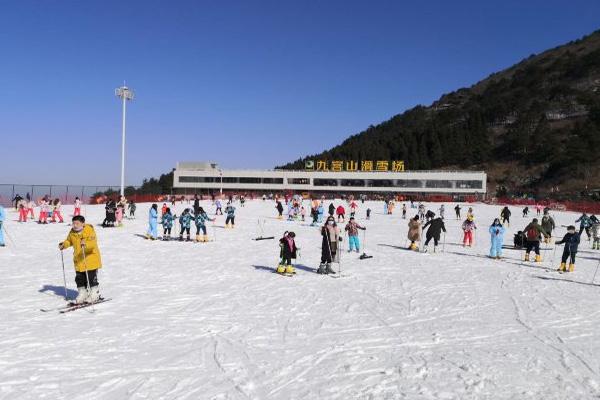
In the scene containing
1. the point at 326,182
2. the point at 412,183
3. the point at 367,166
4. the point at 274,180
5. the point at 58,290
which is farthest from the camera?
the point at 274,180

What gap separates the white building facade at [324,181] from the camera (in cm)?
9194

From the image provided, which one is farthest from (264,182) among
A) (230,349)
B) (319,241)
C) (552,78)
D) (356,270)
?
(552,78)

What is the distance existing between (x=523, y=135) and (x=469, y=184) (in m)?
39.4

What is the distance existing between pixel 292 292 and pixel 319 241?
10638mm

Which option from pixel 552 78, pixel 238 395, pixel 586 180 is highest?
pixel 552 78

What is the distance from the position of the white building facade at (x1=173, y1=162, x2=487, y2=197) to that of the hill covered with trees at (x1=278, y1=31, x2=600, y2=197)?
932cm

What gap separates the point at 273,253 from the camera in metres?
16.8

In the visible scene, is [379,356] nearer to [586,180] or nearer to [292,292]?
[292,292]

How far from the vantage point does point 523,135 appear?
120 metres

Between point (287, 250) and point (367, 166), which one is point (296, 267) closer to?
point (287, 250)

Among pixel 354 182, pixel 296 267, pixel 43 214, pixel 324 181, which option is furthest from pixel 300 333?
pixel 324 181

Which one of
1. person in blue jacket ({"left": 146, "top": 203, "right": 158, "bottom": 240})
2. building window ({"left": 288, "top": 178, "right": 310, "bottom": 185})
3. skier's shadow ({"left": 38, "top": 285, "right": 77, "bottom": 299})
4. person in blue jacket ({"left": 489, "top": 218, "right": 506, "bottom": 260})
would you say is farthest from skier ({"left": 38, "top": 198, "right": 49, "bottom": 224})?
building window ({"left": 288, "top": 178, "right": 310, "bottom": 185})

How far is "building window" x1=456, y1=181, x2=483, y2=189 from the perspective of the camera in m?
91.1

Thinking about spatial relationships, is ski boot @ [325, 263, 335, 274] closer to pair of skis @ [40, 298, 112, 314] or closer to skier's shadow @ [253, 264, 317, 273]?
skier's shadow @ [253, 264, 317, 273]
